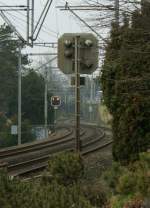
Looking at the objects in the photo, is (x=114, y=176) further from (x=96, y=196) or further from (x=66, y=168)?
(x=66, y=168)

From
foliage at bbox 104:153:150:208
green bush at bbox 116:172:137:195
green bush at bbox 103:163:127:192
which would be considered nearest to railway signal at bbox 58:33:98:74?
green bush at bbox 103:163:127:192

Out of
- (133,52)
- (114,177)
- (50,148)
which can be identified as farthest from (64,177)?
(50,148)

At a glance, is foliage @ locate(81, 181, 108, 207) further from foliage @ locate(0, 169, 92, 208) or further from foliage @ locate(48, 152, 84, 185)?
foliage @ locate(0, 169, 92, 208)

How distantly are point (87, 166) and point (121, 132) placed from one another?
3.71m

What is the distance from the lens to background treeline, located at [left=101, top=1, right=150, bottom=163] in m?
14.2

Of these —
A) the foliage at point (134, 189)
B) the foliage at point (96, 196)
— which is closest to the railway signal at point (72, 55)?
the foliage at point (96, 196)

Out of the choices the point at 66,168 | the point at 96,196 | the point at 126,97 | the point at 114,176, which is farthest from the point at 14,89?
the point at 96,196

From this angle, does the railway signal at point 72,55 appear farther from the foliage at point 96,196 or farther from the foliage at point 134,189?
the foliage at point 134,189

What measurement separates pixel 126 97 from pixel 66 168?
2.57m

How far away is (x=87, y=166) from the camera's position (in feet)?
67.4

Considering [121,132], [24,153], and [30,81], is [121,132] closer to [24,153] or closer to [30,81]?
[24,153]

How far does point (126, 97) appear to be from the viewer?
54.6ft

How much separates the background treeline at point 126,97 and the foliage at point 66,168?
1.66m

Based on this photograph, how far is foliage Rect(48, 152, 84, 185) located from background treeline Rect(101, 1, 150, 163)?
1663mm
